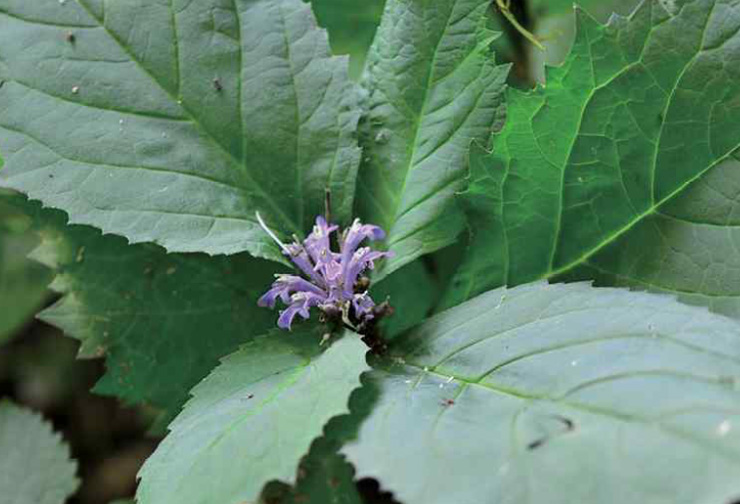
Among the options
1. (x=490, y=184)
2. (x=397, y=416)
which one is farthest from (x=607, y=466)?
(x=490, y=184)

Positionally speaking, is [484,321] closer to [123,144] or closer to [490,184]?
[490,184]

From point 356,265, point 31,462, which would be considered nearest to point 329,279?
point 356,265

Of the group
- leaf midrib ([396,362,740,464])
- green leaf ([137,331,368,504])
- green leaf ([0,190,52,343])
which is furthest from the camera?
green leaf ([0,190,52,343])

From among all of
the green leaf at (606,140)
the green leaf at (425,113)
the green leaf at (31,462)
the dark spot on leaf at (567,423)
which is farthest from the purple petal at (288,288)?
the green leaf at (31,462)

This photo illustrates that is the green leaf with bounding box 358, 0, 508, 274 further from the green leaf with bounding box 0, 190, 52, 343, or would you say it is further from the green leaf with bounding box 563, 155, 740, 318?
the green leaf with bounding box 0, 190, 52, 343

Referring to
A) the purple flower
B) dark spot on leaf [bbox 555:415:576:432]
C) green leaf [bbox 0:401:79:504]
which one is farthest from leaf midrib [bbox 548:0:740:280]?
green leaf [bbox 0:401:79:504]

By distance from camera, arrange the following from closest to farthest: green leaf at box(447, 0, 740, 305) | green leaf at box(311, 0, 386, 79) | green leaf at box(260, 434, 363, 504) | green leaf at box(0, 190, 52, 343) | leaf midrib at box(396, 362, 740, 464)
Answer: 1. leaf midrib at box(396, 362, 740, 464)
2. green leaf at box(447, 0, 740, 305)
3. green leaf at box(260, 434, 363, 504)
4. green leaf at box(311, 0, 386, 79)
5. green leaf at box(0, 190, 52, 343)
